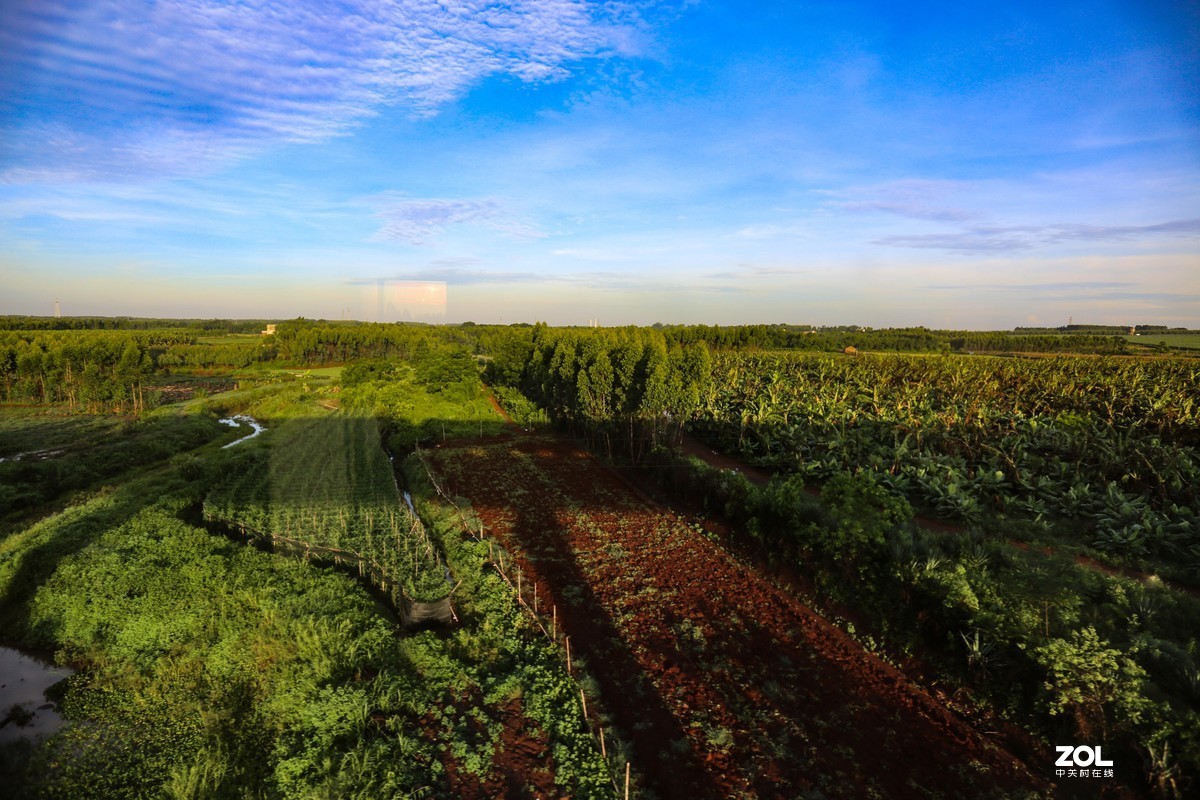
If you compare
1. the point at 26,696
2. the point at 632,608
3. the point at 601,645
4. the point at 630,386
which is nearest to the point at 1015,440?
the point at 630,386

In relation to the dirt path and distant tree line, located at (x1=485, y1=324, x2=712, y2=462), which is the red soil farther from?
the dirt path

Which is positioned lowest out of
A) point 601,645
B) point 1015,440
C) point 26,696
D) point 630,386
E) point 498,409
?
point 26,696

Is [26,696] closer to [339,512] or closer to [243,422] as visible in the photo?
[339,512]

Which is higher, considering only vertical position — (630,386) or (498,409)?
(630,386)

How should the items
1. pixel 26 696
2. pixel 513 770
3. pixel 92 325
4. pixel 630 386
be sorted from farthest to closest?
pixel 92 325
pixel 630 386
pixel 26 696
pixel 513 770

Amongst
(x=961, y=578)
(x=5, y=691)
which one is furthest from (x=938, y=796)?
(x=5, y=691)

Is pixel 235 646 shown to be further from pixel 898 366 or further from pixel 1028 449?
pixel 898 366

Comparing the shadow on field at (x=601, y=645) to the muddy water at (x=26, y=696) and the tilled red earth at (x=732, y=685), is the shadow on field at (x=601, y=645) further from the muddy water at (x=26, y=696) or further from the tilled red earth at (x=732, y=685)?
the muddy water at (x=26, y=696)
